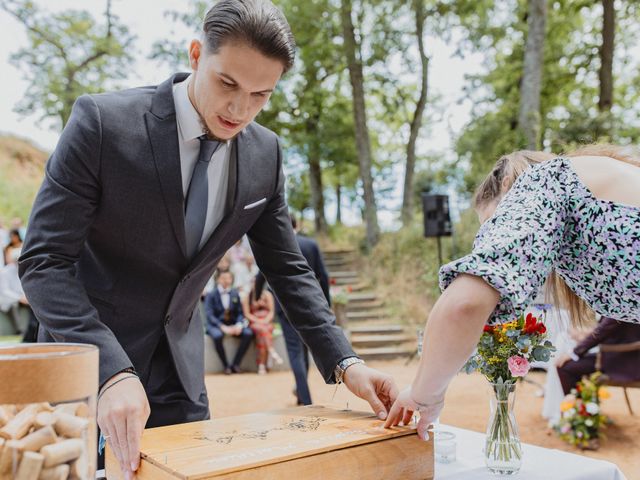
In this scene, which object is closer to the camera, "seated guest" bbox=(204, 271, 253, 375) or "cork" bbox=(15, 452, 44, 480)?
"cork" bbox=(15, 452, 44, 480)

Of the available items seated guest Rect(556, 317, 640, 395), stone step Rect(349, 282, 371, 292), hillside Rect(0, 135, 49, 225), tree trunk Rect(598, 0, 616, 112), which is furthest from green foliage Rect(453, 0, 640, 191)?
hillside Rect(0, 135, 49, 225)

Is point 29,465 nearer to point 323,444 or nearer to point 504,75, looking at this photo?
point 323,444

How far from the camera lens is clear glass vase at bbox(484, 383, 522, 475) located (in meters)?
1.59

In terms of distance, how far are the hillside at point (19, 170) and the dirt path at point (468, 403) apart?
41.8ft

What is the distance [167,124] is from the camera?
158 centimetres

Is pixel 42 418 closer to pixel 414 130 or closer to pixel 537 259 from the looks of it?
pixel 537 259

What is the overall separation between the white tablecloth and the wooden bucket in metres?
1.02

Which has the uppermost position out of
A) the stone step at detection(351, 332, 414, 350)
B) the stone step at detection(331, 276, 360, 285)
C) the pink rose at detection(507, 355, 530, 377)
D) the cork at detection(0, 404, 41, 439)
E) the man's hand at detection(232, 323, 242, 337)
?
the cork at detection(0, 404, 41, 439)

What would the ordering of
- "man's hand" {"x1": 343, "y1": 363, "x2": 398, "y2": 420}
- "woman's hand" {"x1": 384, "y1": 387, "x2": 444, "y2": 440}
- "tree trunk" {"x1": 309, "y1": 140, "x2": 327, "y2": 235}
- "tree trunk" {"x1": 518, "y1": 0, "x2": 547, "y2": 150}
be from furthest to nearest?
"tree trunk" {"x1": 309, "y1": 140, "x2": 327, "y2": 235}
"tree trunk" {"x1": 518, "y1": 0, "x2": 547, "y2": 150}
"man's hand" {"x1": 343, "y1": 363, "x2": 398, "y2": 420}
"woman's hand" {"x1": 384, "y1": 387, "x2": 444, "y2": 440}

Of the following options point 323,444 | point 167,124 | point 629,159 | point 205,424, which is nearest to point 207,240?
point 167,124

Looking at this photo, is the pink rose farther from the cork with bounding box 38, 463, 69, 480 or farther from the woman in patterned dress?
the cork with bounding box 38, 463, 69, 480

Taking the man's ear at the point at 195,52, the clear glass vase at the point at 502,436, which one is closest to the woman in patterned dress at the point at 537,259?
the clear glass vase at the point at 502,436

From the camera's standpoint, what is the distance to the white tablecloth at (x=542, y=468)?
154 centimetres

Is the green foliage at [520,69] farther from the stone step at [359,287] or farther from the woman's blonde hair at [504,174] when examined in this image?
the woman's blonde hair at [504,174]
